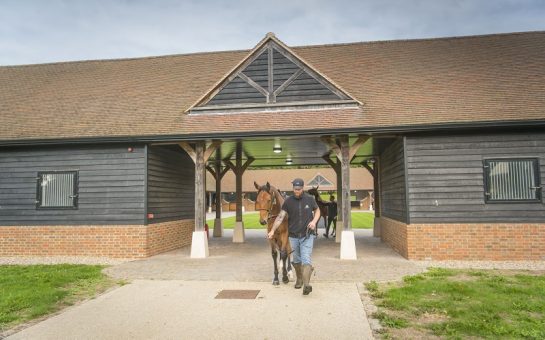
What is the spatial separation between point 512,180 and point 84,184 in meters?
11.7

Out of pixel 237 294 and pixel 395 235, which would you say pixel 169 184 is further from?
pixel 395 235

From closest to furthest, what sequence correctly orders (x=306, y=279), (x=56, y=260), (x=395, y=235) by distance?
(x=306, y=279)
(x=56, y=260)
(x=395, y=235)

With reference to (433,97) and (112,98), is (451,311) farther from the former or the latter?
(112,98)

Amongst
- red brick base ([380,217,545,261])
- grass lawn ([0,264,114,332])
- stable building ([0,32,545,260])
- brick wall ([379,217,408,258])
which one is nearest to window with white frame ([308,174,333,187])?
brick wall ([379,217,408,258])

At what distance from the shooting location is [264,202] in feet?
22.8

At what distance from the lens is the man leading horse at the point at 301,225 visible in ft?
21.2

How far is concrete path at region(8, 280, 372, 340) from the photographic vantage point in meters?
4.67

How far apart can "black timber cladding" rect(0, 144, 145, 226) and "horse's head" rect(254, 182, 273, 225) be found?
17.8ft

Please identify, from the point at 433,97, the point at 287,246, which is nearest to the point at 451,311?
the point at 287,246

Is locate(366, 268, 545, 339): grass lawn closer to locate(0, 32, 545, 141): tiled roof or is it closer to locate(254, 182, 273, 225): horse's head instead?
locate(254, 182, 273, 225): horse's head

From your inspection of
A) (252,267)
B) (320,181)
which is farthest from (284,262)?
(320,181)

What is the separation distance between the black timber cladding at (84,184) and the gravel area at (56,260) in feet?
3.26

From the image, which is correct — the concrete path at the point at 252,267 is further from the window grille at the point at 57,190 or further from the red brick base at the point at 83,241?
the window grille at the point at 57,190

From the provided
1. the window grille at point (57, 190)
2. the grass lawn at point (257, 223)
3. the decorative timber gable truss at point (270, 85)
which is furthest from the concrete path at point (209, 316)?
the grass lawn at point (257, 223)
